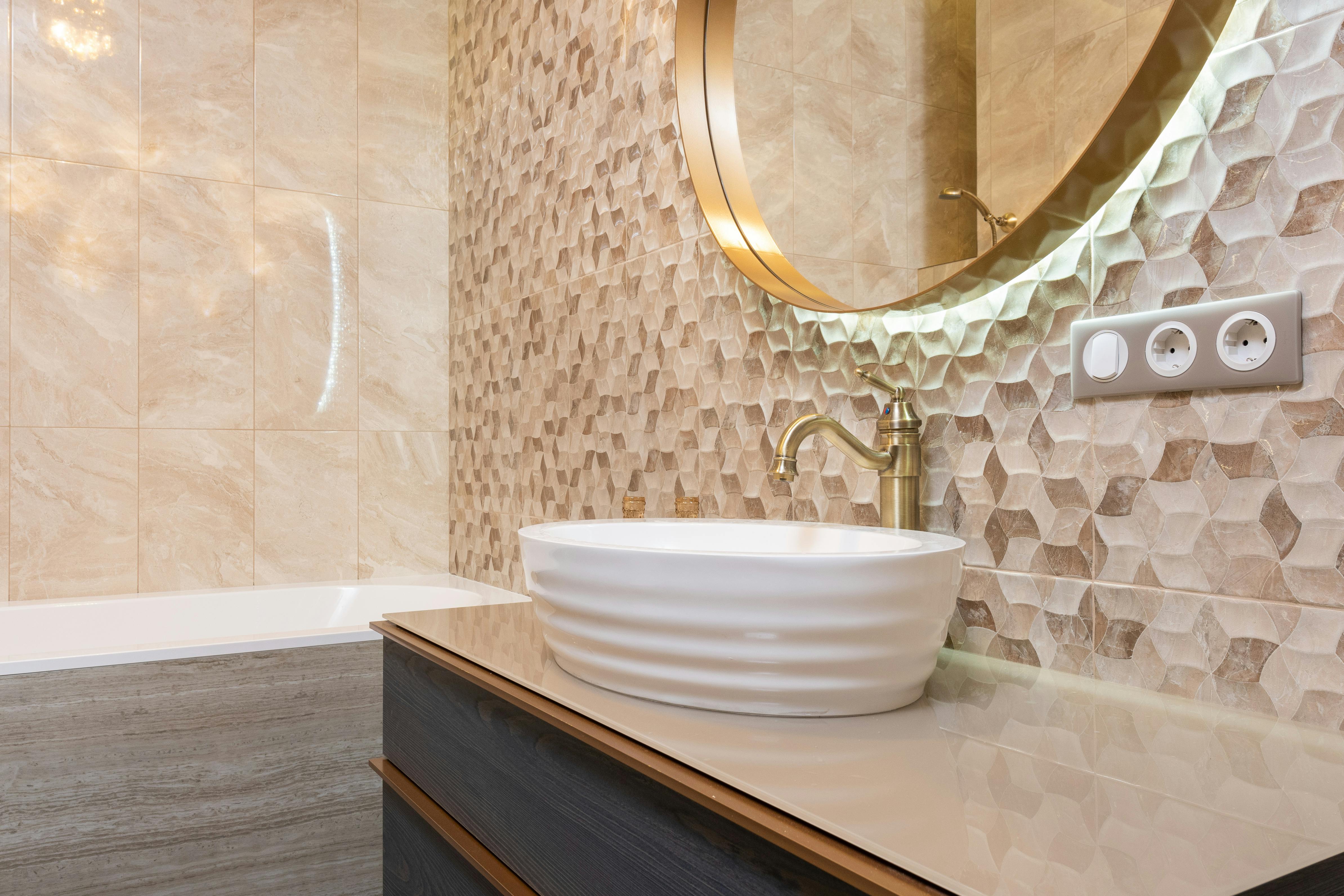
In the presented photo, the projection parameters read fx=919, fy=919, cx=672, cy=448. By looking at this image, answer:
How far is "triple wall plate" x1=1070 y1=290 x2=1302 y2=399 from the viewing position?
0.79m

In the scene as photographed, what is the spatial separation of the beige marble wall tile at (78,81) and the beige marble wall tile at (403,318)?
665 millimetres

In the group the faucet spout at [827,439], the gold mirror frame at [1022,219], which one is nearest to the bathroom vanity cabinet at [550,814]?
the faucet spout at [827,439]

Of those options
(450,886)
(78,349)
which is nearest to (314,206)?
(78,349)

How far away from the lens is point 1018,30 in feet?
3.41

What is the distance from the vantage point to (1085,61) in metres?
0.95

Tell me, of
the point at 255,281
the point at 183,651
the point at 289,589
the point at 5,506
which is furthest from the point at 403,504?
the point at 183,651

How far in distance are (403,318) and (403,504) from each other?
23.0 inches

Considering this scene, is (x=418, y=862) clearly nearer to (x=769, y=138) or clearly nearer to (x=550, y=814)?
(x=550, y=814)

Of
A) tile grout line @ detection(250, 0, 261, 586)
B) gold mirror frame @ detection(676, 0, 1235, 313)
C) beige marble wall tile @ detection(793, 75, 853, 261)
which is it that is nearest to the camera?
gold mirror frame @ detection(676, 0, 1235, 313)

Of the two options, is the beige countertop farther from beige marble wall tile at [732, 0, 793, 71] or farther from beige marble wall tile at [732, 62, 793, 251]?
beige marble wall tile at [732, 0, 793, 71]

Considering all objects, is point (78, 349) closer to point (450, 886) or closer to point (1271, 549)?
point (450, 886)

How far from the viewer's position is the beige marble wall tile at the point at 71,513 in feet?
7.93

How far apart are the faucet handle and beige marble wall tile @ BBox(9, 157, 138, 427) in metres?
2.21

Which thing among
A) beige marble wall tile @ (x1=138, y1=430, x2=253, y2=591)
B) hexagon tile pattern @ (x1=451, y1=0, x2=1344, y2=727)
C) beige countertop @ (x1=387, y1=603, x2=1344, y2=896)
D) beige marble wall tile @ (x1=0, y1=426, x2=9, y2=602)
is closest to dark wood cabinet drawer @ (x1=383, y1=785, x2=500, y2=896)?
beige countertop @ (x1=387, y1=603, x2=1344, y2=896)
